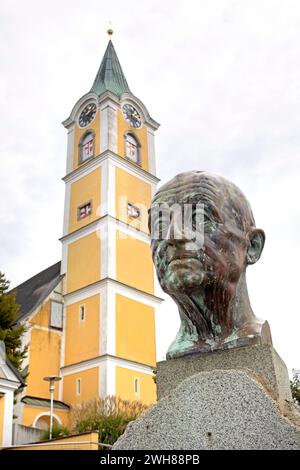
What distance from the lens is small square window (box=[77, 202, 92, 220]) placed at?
86.0ft

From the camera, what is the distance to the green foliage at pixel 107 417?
15288 millimetres

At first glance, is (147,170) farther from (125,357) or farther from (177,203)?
(177,203)

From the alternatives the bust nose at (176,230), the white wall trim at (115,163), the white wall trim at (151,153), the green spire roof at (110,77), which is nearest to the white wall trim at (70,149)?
the white wall trim at (115,163)

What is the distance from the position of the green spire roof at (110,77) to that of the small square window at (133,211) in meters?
7.28

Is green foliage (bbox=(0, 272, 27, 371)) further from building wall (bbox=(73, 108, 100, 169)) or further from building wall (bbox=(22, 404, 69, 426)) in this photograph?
building wall (bbox=(73, 108, 100, 169))

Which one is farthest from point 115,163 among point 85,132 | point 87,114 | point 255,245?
point 255,245

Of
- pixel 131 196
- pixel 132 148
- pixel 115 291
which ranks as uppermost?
pixel 132 148

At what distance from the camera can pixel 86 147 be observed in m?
28.9

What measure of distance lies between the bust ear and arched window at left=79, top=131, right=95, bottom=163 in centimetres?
2553

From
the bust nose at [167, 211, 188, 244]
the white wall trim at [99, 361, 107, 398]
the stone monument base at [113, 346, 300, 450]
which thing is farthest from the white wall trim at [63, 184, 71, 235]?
the stone monument base at [113, 346, 300, 450]

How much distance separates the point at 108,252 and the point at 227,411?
21726 mm

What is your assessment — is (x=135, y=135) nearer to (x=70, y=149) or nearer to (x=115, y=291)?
(x=70, y=149)

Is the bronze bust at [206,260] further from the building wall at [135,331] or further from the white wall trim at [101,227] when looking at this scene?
the white wall trim at [101,227]
